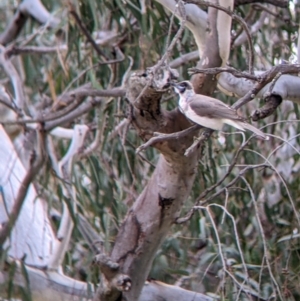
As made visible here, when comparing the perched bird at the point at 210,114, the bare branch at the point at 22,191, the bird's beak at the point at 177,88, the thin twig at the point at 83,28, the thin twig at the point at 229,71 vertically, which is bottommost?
the bare branch at the point at 22,191

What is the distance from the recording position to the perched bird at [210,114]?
1.79 meters

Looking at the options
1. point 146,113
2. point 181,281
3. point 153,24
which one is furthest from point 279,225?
point 146,113

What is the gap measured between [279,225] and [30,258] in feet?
3.41

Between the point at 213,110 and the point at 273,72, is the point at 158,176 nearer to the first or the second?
the point at 213,110

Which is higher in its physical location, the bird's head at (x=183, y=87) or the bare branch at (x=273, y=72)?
the bare branch at (x=273, y=72)

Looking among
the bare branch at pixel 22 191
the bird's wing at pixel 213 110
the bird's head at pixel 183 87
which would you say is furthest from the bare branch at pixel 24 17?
the bird's wing at pixel 213 110

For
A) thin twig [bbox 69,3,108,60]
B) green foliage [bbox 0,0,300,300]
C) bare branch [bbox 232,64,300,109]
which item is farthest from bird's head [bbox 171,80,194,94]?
thin twig [bbox 69,3,108,60]

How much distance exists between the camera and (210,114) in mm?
1804

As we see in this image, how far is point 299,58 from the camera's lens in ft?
7.05

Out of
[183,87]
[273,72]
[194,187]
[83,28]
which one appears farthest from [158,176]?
[83,28]

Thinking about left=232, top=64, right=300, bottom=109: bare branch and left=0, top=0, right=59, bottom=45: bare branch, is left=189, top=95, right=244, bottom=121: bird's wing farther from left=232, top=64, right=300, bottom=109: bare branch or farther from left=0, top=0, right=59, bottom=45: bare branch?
left=0, top=0, right=59, bottom=45: bare branch

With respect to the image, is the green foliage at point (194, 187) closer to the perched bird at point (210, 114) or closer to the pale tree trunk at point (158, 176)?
the pale tree trunk at point (158, 176)

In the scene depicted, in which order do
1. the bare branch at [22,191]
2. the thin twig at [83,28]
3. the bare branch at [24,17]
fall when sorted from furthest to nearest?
1. the bare branch at [24,17]
2. the thin twig at [83,28]
3. the bare branch at [22,191]

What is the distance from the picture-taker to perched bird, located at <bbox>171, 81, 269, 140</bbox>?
179 centimetres
